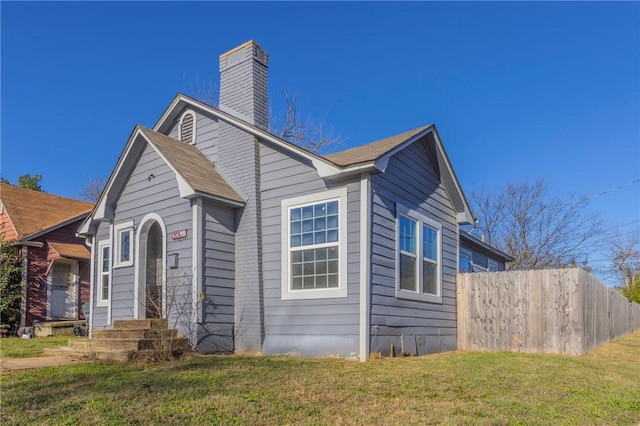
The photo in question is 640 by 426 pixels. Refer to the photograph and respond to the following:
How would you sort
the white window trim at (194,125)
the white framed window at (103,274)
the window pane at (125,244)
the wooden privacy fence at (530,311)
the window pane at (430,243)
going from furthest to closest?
the white framed window at (103,274) → the white window trim at (194,125) → the window pane at (125,244) → the window pane at (430,243) → the wooden privacy fence at (530,311)

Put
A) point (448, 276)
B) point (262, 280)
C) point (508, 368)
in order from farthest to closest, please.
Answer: point (448, 276) < point (262, 280) < point (508, 368)

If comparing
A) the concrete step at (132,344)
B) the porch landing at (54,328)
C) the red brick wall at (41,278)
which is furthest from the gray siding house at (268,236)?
the red brick wall at (41,278)

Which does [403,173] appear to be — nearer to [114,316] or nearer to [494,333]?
[494,333]

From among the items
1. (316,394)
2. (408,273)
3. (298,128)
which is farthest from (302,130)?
(316,394)

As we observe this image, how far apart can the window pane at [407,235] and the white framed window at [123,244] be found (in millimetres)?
5772

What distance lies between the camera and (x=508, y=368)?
8195 mm

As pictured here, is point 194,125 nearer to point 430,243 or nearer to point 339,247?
point 339,247

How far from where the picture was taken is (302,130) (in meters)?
26.2

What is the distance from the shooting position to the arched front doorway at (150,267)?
418 inches

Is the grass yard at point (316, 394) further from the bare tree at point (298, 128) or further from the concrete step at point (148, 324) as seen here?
the bare tree at point (298, 128)

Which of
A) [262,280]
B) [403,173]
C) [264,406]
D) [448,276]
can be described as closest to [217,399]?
[264,406]

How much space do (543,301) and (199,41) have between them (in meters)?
14.5

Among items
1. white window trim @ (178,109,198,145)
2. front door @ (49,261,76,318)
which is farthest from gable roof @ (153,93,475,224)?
front door @ (49,261,76,318)

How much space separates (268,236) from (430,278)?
147 inches
